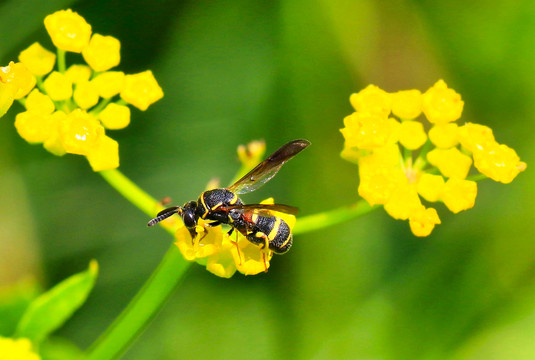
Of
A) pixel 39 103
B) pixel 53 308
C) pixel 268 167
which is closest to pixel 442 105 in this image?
pixel 268 167

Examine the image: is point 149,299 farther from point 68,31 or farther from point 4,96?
point 68,31

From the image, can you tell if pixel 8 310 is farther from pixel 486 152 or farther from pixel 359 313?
pixel 486 152

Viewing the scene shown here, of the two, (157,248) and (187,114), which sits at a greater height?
(187,114)

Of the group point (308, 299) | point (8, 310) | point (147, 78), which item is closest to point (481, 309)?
point (308, 299)

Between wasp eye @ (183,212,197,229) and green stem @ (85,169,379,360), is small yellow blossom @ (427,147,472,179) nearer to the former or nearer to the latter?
green stem @ (85,169,379,360)

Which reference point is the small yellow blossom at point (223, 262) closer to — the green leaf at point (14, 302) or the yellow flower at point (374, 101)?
the yellow flower at point (374, 101)

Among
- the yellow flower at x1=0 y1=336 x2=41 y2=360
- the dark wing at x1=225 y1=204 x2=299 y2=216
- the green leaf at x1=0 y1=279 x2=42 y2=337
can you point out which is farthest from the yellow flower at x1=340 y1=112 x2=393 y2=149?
the green leaf at x1=0 y1=279 x2=42 y2=337
